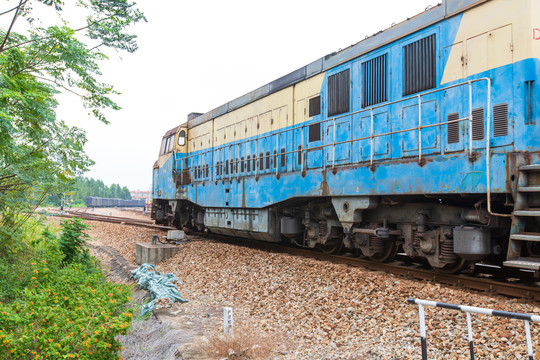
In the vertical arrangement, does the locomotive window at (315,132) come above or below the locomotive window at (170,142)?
below

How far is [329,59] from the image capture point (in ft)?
29.0

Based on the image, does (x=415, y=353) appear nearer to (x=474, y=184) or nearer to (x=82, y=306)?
(x=474, y=184)

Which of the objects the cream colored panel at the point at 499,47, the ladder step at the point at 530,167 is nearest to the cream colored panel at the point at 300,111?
the cream colored panel at the point at 499,47

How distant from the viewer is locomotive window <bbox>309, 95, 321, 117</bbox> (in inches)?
359

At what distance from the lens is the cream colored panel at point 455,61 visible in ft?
19.9

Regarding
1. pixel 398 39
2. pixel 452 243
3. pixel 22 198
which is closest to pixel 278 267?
pixel 452 243

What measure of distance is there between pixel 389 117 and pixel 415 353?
171 inches

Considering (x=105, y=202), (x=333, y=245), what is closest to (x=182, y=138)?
(x=333, y=245)

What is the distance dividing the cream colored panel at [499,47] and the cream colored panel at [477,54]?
0.20 feet

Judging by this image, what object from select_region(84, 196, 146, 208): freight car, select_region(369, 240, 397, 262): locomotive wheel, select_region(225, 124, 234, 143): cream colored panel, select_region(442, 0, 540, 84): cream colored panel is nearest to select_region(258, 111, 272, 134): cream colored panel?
select_region(225, 124, 234, 143): cream colored panel

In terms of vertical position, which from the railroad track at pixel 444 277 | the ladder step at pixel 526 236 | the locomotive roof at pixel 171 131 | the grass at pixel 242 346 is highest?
the locomotive roof at pixel 171 131

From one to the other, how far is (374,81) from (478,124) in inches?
95.1

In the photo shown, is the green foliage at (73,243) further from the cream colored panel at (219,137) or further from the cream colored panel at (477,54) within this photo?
the cream colored panel at (477,54)

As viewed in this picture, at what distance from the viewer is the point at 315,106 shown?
364 inches
